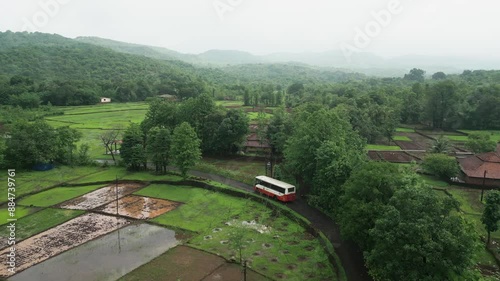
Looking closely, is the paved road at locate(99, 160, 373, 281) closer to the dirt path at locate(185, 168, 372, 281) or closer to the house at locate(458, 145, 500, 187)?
the dirt path at locate(185, 168, 372, 281)

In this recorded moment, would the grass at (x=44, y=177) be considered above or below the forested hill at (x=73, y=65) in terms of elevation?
below

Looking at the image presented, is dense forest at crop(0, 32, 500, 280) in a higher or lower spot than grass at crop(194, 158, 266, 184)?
higher

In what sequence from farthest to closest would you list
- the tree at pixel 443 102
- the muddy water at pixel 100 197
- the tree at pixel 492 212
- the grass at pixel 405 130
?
the grass at pixel 405 130 → the tree at pixel 443 102 → the muddy water at pixel 100 197 → the tree at pixel 492 212

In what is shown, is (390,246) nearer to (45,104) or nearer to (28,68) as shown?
(45,104)

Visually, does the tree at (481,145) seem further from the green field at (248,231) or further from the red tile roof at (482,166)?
the green field at (248,231)

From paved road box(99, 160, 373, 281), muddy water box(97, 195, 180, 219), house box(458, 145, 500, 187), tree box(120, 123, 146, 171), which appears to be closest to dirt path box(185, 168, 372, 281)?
paved road box(99, 160, 373, 281)

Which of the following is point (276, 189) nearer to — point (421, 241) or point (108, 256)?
point (108, 256)

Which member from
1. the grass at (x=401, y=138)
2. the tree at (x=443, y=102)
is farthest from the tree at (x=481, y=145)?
the tree at (x=443, y=102)
